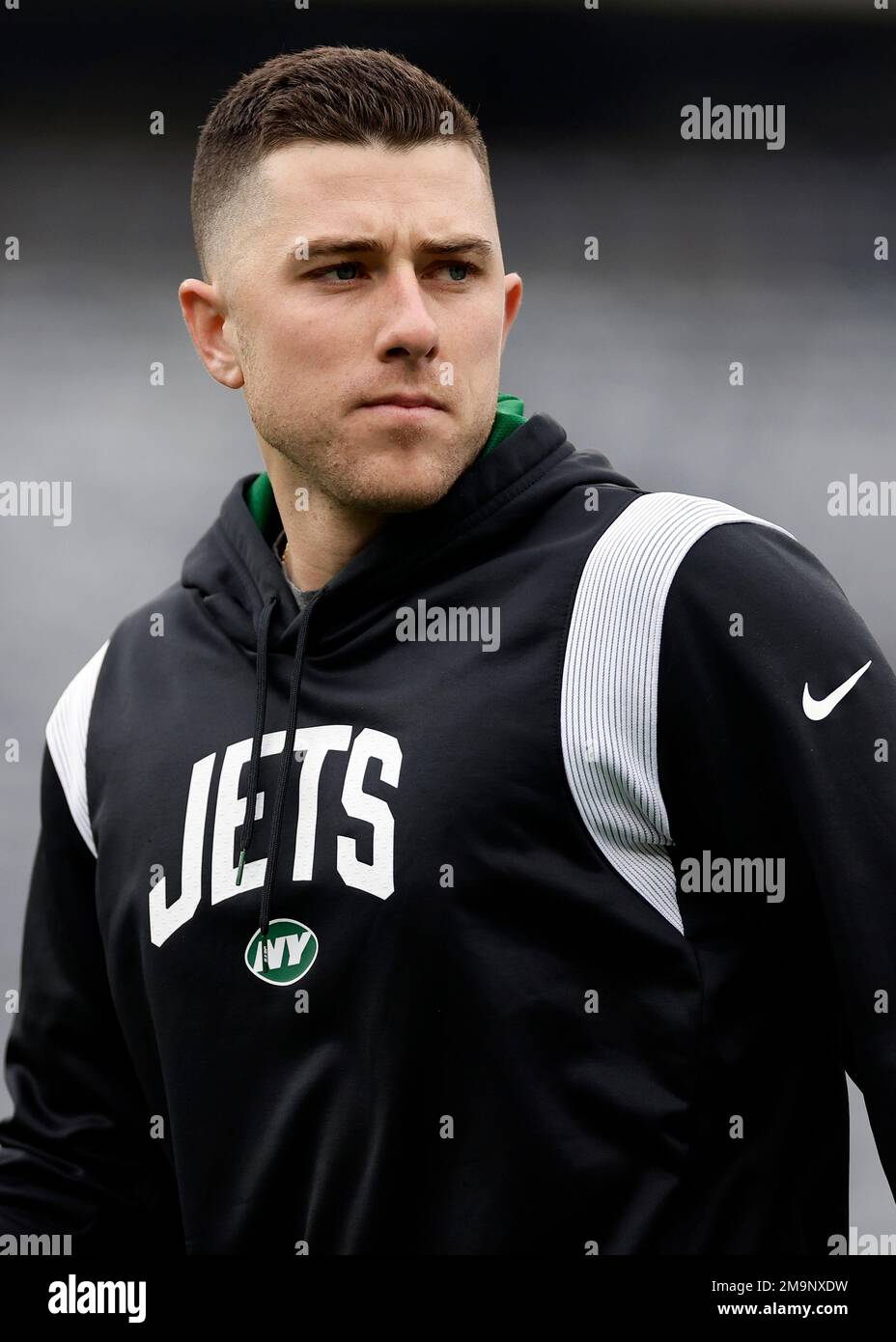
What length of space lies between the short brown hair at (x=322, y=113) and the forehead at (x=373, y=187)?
0.01m

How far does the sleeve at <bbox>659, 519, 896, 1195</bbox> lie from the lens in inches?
34.8

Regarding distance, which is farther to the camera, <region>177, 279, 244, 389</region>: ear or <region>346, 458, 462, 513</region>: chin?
<region>177, 279, 244, 389</region>: ear

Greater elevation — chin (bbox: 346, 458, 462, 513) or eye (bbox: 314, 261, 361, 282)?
eye (bbox: 314, 261, 361, 282)

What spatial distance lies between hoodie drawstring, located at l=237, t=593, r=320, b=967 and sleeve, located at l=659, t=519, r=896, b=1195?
0.26 metres

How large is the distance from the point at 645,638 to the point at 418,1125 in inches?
12.9

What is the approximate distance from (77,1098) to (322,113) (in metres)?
0.75

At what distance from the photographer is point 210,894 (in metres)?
1.07

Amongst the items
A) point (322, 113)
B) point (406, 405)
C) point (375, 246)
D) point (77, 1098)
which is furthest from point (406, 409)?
point (77, 1098)

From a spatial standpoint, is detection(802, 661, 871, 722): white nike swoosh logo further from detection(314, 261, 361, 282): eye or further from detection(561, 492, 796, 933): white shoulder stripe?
detection(314, 261, 361, 282): eye

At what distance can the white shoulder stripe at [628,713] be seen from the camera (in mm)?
945

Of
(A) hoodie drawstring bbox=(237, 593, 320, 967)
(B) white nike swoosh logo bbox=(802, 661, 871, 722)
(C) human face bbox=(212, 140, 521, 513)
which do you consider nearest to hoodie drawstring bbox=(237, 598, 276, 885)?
(A) hoodie drawstring bbox=(237, 593, 320, 967)
